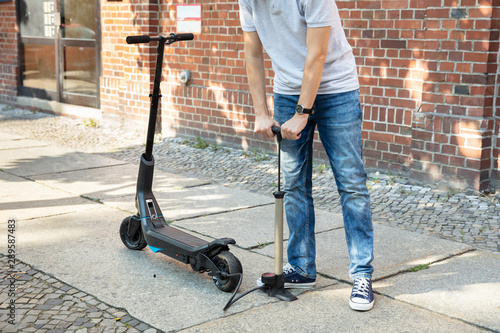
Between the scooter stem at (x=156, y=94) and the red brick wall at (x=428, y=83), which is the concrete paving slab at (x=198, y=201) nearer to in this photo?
the scooter stem at (x=156, y=94)

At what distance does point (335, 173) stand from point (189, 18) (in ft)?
17.9

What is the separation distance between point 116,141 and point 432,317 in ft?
20.1

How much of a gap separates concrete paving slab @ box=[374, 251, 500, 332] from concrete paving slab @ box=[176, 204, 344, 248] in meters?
1.06

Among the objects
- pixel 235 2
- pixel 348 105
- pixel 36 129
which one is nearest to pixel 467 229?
pixel 348 105

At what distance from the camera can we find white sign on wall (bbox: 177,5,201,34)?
27.2ft

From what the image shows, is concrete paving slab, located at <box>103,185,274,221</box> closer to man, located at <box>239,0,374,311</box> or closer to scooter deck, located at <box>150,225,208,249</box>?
scooter deck, located at <box>150,225,208,249</box>

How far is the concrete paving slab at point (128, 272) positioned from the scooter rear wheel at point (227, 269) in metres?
0.05

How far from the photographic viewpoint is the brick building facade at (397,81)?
18.5 feet

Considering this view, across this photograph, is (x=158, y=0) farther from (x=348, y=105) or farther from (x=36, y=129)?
(x=348, y=105)

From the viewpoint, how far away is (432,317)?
127 inches

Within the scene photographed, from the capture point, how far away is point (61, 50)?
1070cm

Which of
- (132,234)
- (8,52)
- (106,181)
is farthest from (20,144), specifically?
(132,234)

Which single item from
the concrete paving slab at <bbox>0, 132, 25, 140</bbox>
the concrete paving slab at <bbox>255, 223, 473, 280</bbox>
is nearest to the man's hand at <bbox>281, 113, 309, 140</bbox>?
the concrete paving slab at <bbox>255, 223, 473, 280</bbox>

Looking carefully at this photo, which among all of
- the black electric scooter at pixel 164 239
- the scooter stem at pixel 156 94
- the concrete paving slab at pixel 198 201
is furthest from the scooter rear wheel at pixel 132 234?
the concrete paving slab at pixel 198 201
